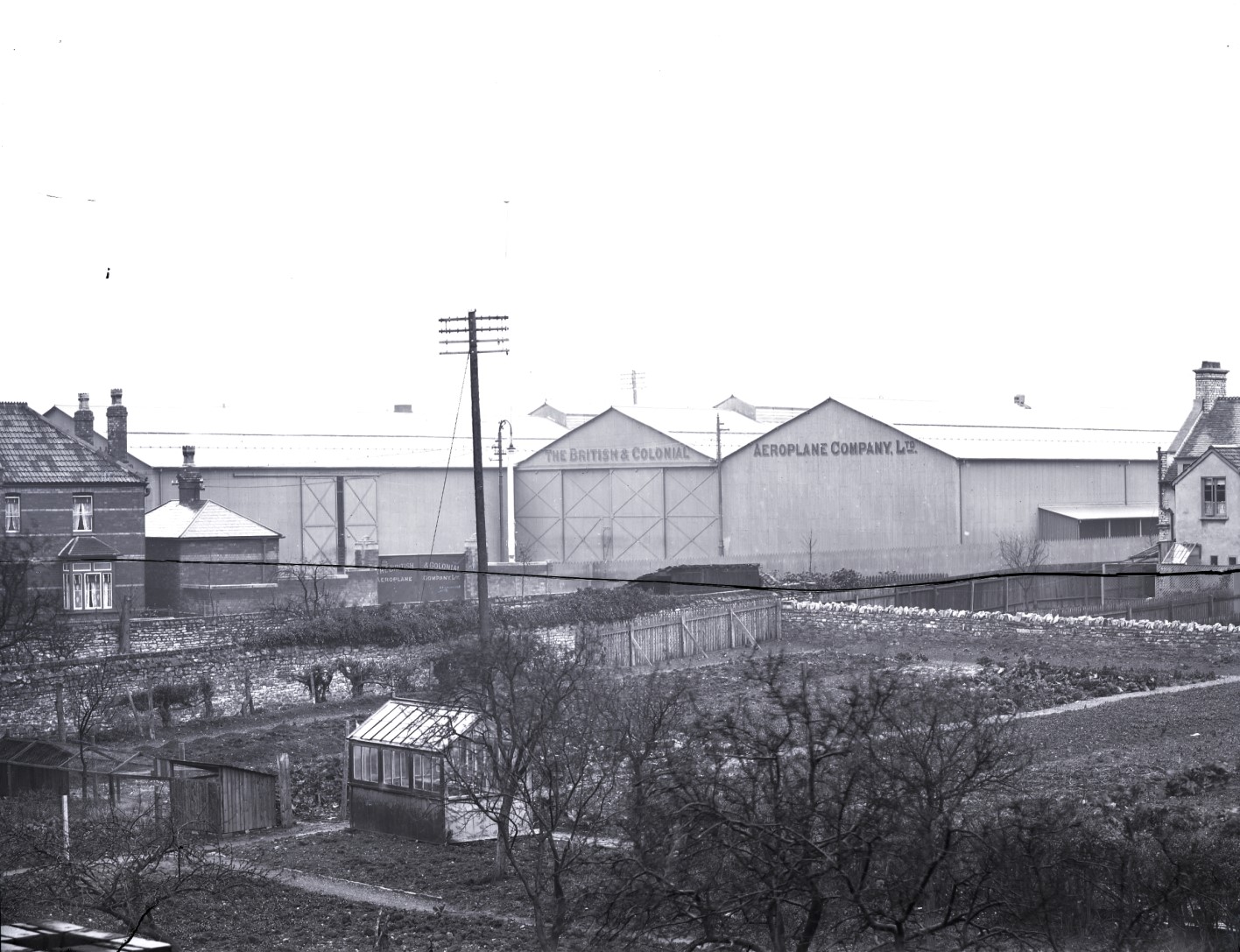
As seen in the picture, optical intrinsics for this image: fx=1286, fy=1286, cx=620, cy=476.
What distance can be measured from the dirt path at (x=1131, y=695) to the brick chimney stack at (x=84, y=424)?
688 inches

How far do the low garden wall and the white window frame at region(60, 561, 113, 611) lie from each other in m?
12.6

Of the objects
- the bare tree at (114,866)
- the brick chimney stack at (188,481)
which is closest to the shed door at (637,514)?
the brick chimney stack at (188,481)

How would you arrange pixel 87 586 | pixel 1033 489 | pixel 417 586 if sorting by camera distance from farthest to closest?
pixel 417 586 → pixel 1033 489 → pixel 87 586

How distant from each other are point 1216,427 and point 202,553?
19.4 metres

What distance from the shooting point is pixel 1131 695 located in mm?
17766

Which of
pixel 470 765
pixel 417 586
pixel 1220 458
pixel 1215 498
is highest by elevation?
pixel 1220 458

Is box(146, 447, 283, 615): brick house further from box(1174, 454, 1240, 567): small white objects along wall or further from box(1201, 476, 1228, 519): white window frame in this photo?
box(1201, 476, 1228, 519): white window frame

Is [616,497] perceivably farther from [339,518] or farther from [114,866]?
[114,866]

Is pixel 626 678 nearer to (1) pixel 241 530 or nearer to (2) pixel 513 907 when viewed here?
(2) pixel 513 907

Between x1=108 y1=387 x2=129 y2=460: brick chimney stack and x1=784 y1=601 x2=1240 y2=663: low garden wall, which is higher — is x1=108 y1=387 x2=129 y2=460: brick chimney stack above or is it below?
above

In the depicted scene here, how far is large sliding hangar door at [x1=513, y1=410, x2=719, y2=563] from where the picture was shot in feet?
102

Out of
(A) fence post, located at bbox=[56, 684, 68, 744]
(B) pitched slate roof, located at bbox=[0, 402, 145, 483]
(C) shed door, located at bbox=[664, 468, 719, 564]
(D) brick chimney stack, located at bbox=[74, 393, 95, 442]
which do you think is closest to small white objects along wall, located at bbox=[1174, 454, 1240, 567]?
(A) fence post, located at bbox=[56, 684, 68, 744]

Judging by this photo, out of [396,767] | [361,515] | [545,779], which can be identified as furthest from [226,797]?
[361,515]

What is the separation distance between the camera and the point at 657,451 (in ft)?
102
